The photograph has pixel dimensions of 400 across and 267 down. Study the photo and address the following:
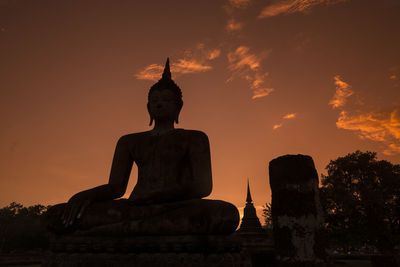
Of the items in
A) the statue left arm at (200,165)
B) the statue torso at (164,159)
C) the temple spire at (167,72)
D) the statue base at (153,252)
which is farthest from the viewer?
the temple spire at (167,72)

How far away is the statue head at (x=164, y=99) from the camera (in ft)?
13.2

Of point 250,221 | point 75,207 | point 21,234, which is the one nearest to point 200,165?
point 75,207

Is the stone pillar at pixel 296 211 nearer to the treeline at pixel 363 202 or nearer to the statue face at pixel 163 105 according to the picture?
the statue face at pixel 163 105

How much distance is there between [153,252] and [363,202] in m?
18.5

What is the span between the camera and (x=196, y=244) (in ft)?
8.08

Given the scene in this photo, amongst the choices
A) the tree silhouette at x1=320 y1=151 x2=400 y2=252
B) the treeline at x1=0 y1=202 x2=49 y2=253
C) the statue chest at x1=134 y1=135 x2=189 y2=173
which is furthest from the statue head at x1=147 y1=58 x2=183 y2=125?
the treeline at x1=0 y1=202 x2=49 y2=253

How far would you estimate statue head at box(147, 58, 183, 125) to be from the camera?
13.2ft

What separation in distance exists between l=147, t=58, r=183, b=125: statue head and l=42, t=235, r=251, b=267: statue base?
Result: 6.03 feet

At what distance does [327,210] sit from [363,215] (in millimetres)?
2037

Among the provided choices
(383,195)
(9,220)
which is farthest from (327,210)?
(9,220)

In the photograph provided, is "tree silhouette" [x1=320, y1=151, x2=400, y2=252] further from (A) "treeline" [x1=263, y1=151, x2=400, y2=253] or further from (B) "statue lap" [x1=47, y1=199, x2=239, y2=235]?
(B) "statue lap" [x1=47, y1=199, x2=239, y2=235]

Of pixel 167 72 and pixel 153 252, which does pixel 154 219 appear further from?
pixel 167 72

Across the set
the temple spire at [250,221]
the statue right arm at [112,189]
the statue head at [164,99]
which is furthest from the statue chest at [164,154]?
the temple spire at [250,221]

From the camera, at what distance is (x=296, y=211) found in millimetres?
6371
